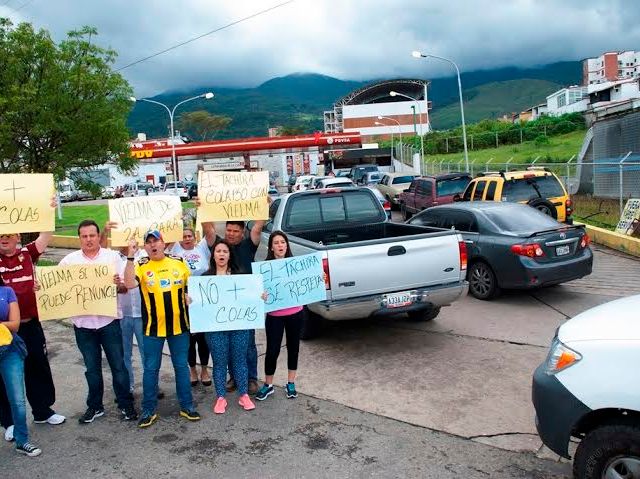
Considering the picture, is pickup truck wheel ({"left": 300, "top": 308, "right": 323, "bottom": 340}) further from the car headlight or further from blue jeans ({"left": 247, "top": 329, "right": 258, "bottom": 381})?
the car headlight

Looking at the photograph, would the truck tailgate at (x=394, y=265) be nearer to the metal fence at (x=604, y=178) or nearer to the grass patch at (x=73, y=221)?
the metal fence at (x=604, y=178)

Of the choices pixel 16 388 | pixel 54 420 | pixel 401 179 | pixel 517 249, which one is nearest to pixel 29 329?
pixel 16 388

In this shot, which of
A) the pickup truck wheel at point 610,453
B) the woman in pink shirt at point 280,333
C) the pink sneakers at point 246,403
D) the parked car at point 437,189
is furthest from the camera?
the parked car at point 437,189

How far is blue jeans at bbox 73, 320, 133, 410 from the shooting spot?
4.98 meters

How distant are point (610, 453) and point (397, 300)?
3238mm

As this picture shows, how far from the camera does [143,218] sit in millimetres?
5500

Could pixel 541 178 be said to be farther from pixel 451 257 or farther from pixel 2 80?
pixel 2 80

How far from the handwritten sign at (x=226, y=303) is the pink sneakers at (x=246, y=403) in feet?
2.35

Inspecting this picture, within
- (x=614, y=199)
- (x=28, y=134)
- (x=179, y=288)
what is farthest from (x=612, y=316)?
(x=614, y=199)

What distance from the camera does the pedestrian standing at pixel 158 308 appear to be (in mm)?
4750

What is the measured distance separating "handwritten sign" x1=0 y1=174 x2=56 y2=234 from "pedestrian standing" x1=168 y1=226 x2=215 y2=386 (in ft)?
4.25

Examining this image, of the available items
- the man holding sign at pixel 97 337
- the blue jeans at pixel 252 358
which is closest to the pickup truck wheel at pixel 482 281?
the blue jeans at pixel 252 358

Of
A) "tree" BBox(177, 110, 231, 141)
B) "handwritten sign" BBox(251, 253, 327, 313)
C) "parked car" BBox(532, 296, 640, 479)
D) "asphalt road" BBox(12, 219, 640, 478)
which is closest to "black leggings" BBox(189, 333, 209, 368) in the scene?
"asphalt road" BBox(12, 219, 640, 478)

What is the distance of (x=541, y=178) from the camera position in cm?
1286
